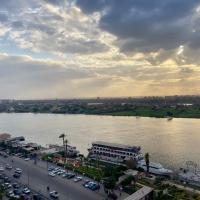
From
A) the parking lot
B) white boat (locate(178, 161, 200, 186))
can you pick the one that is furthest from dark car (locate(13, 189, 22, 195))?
white boat (locate(178, 161, 200, 186))

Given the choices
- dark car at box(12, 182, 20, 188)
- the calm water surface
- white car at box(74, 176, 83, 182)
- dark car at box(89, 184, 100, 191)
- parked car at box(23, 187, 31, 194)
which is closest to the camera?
parked car at box(23, 187, 31, 194)

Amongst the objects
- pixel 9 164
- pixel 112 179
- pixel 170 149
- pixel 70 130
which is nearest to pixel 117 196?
pixel 112 179

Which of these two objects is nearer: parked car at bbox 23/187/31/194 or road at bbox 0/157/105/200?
road at bbox 0/157/105/200

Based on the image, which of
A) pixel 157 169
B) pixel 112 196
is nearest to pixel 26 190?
pixel 112 196

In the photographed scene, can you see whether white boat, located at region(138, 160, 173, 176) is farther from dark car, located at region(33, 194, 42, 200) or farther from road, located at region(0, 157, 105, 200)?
dark car, located at region(33, 194, 42, 200)

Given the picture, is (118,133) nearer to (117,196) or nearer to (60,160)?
(60,160)

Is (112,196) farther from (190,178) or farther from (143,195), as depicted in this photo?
(190,178)
